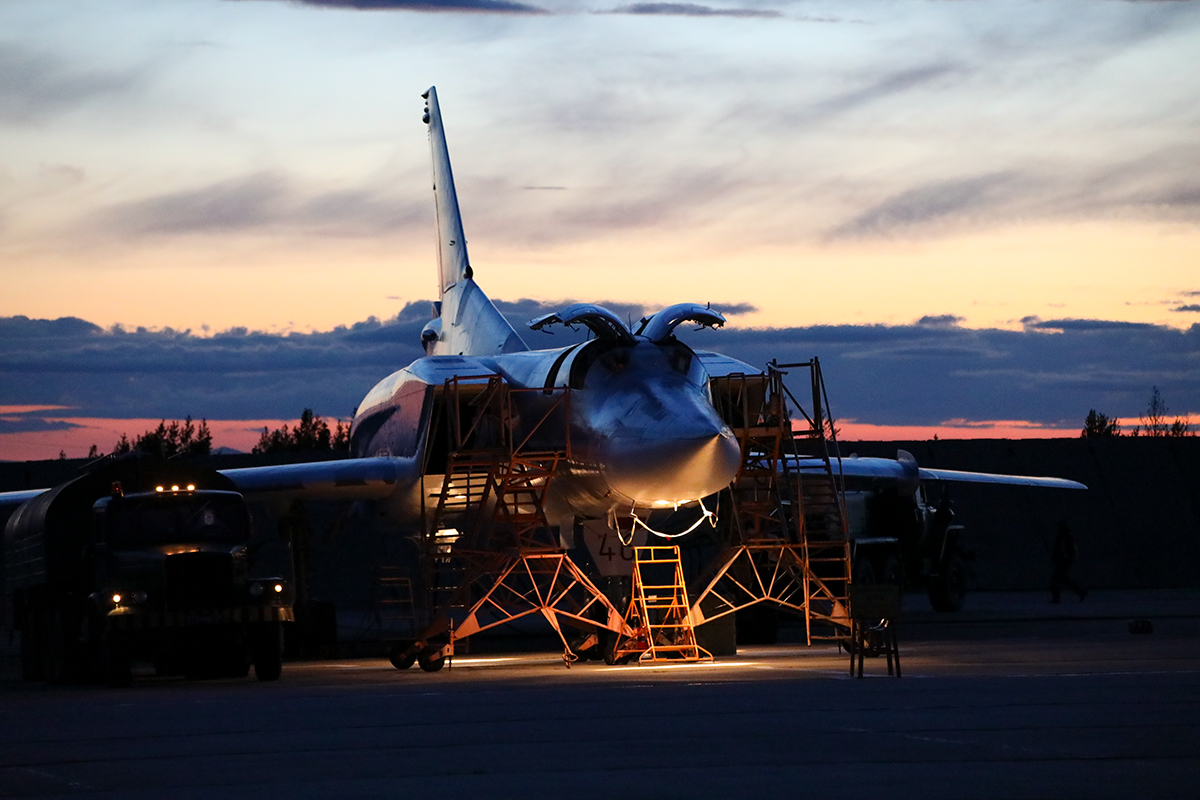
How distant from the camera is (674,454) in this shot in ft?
52.8

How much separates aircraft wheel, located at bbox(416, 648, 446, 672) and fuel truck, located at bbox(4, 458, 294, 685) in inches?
61.5

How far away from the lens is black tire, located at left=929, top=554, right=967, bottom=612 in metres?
30.4

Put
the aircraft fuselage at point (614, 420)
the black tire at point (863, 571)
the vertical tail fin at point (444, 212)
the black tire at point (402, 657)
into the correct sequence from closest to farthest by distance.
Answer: the aircraft fuselage at point (614, 420), the black tire at point (402, 657), the black tire at point (863, 571), the vertical tail fin at point (444, 212)

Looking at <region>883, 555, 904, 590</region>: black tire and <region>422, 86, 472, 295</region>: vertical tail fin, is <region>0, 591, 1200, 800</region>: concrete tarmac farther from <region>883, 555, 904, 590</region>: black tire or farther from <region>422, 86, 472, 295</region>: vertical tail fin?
<region>422, 86, 472, 295</region>: vertical tail fin

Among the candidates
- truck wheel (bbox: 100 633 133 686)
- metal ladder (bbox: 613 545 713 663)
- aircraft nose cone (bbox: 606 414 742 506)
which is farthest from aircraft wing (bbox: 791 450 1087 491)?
truck wheel (bbox: 100 633 133 686)

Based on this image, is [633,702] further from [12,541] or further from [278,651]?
[12,541]

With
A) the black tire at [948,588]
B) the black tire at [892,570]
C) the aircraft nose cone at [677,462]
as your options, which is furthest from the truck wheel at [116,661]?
the black tire at [948,588]

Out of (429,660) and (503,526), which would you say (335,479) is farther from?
(429,660)

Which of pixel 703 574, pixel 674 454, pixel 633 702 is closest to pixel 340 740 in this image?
pixel 633 702

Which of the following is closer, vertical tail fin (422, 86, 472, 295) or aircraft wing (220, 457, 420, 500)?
aircraft wing (220, 457, 420, 500)

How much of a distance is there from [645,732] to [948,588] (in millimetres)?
21177

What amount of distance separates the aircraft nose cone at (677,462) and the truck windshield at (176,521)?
451cm

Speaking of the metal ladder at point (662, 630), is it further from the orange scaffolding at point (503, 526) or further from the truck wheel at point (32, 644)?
the truck wheel at point (32, 644)

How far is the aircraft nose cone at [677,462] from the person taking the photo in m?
16.1
